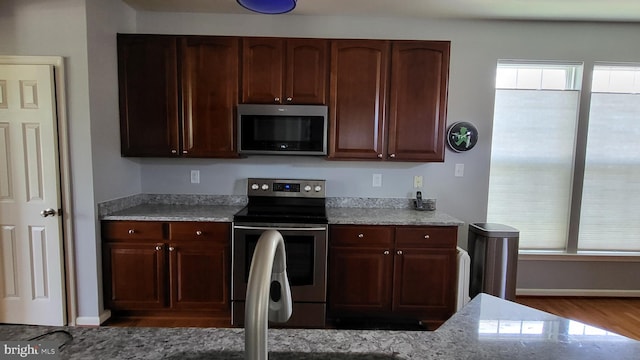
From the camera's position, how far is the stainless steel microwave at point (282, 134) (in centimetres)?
275

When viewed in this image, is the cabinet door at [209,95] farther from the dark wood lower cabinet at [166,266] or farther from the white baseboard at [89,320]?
the white baseboard at [89,320]

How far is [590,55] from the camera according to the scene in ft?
10.1

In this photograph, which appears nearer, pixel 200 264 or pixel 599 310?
pixel 200 264

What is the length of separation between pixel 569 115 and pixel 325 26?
244 centimetres

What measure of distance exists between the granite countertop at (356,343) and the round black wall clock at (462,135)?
2339mm

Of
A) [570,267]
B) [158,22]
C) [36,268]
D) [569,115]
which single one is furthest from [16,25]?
[570,267]

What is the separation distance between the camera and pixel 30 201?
2432mm

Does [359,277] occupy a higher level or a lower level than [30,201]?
lower

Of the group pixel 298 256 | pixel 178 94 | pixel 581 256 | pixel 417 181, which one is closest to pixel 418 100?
pixel 417 181

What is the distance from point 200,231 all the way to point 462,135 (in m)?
2.45

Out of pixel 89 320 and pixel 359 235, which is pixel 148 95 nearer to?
pixel 89 320

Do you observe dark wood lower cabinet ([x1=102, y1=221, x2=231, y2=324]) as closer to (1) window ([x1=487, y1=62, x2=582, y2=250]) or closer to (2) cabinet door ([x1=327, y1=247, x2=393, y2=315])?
(2) cabinet door ([x1=327, y1=247, x2=393, y2=315])

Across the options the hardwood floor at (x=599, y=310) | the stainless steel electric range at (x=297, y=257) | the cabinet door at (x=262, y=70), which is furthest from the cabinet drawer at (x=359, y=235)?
the hardwood floor at (x=599, y=310)

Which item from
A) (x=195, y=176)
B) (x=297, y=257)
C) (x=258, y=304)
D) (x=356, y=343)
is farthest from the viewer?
(x=195, y=176)
